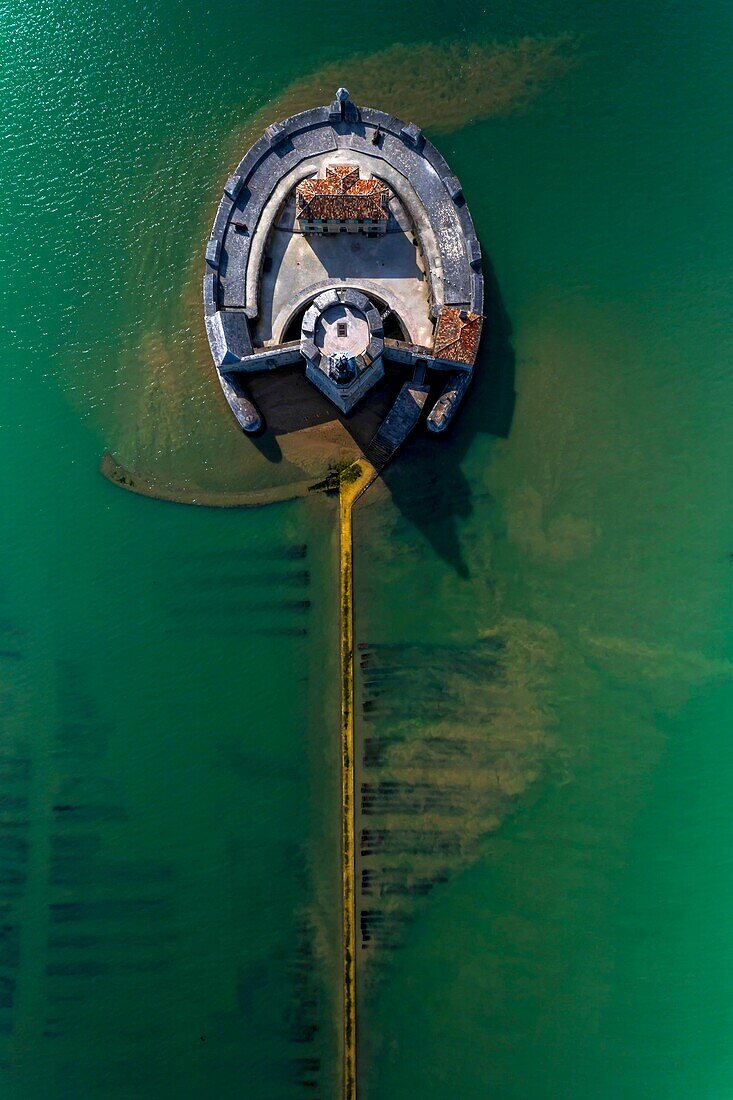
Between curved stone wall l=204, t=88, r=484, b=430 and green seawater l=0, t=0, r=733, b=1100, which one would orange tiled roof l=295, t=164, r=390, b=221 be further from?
green seawater l=0, t=0, r=733, b=1100

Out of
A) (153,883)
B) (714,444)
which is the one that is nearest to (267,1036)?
(153,883)

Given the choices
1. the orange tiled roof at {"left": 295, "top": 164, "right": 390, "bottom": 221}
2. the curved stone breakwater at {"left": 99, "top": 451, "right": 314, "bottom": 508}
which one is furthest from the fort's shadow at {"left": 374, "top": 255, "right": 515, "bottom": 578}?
the orange tiled roof at {"left": 295, "top": 164, "right": 390, "bottom": 221}

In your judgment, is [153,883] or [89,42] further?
[89,42]

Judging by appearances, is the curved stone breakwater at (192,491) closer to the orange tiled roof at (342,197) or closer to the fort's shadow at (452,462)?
the fort's shadow at (452,462)

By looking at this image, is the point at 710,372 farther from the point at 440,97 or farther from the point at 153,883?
the point at 153,883

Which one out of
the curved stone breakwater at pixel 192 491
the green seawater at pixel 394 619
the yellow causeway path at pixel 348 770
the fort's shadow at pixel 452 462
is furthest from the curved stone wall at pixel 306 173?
the yellow causeway path at pixel 348 770

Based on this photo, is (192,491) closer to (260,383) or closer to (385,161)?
(260,383)

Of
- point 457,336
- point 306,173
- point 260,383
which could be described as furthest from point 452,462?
point 306,173
